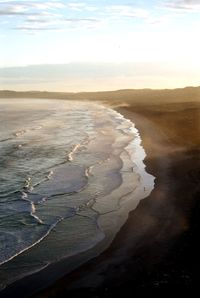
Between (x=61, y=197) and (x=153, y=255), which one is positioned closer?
(x=153, y=255)

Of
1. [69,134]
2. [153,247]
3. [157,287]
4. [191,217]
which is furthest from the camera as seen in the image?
[69,134]

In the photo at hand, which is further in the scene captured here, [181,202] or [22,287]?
[181,202]

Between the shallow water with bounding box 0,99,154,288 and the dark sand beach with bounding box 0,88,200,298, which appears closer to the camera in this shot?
the dark sand beach with bounding box 0,88,200,298

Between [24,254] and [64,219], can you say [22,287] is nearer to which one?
[24,254]

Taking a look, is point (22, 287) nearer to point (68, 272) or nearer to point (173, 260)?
point (68, 272)

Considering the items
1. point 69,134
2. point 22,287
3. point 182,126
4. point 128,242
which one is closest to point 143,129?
point 182,126

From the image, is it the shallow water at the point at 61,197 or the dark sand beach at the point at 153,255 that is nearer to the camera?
the dark sand beach at the point at 153,255

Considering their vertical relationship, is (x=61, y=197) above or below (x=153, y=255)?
below

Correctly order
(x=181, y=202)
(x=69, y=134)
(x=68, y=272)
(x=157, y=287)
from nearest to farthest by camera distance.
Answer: (x=157, y=287) < (x=68, y=272) < (x=181, y=202) < (x=69, y=134)
